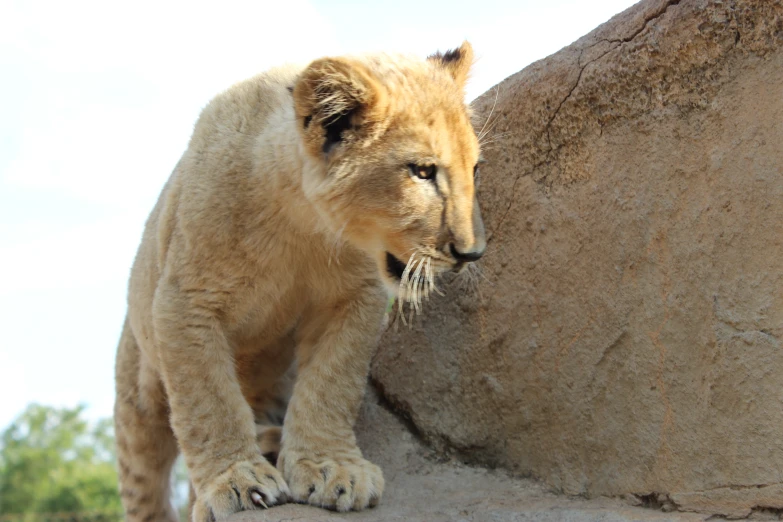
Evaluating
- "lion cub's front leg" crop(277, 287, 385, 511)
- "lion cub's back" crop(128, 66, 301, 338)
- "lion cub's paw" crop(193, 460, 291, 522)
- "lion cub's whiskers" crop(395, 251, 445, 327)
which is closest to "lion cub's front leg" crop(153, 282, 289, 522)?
"lion cub's paw" crop(193, 460, 291, 522)

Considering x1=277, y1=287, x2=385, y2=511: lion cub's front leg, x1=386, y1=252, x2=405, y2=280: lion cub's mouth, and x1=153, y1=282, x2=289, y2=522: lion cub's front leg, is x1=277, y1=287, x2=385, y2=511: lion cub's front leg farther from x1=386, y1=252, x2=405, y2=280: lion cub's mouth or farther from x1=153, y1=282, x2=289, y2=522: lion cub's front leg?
x1=386, y1=252, x2=405, y2=280: lion cub's mouth

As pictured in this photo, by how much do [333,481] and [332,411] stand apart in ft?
1.43

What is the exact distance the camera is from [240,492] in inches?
154

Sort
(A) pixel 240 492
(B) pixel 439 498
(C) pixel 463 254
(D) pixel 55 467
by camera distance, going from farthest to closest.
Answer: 1. (D) pixel 55 467
2. (B) pixel 439 498
3. (A) pixel 240 492
4. (C) pixel 463 254

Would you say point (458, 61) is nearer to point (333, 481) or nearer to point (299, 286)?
point (299, 286)

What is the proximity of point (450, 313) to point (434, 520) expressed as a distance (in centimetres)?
140

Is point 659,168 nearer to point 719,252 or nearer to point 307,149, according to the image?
point 719,252

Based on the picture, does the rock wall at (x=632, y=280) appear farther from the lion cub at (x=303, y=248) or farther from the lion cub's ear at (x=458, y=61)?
the lion cub at (x=303, y=248)

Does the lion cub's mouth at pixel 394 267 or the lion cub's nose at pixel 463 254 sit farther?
the lion cub's mouth at pixel 394 267

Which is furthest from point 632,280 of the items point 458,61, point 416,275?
point 458,61

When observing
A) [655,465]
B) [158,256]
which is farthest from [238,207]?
[655,465]

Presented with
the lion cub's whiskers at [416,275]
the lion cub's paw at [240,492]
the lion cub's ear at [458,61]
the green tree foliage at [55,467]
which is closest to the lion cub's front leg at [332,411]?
the lion cub's paw at [240,492]

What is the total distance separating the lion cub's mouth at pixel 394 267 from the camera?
3938 millimetres

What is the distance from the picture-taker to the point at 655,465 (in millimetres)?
3996
